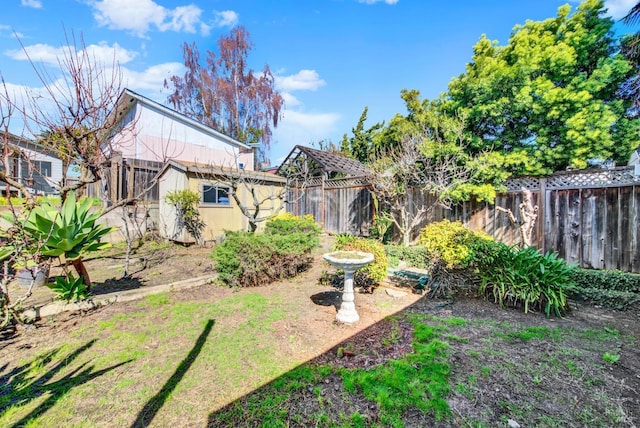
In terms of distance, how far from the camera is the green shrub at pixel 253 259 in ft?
17.1

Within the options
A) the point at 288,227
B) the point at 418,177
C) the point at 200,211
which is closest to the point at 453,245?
the point at 418,177

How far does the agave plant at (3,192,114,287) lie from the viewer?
134 inches

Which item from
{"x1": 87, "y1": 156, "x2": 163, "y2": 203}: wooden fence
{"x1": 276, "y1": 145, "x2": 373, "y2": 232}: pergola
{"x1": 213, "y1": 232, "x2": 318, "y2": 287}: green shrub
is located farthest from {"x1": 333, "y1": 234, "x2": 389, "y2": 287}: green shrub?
{"x1": 87, "y1": 156, "x2": 163, "y2": 203}: wooden fence

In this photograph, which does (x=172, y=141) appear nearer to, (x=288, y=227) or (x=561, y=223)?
(x=288, y=227)

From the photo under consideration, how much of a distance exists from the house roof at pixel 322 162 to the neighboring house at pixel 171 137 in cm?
260

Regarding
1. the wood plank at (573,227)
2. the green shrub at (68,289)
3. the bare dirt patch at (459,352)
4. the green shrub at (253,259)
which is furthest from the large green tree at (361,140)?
the green shrub at (68,289)

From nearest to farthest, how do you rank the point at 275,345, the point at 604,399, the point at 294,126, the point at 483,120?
the point at 604,399 < the point at 275,345 < the point at 483,120 < the point at 294,126

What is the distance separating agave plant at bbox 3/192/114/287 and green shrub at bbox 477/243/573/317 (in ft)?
20.2

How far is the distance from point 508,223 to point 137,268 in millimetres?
9560

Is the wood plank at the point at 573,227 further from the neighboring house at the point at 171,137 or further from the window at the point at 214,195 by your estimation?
the neighboring house at the point at 171,137

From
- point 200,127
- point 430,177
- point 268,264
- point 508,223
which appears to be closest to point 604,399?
point 268,264

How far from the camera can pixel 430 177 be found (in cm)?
838

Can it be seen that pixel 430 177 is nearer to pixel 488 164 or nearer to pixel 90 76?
pixel 488 164

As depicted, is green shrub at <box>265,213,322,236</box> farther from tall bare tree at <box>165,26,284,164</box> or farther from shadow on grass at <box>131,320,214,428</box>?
tall bare tree at <box>165,26,284,164</box>
